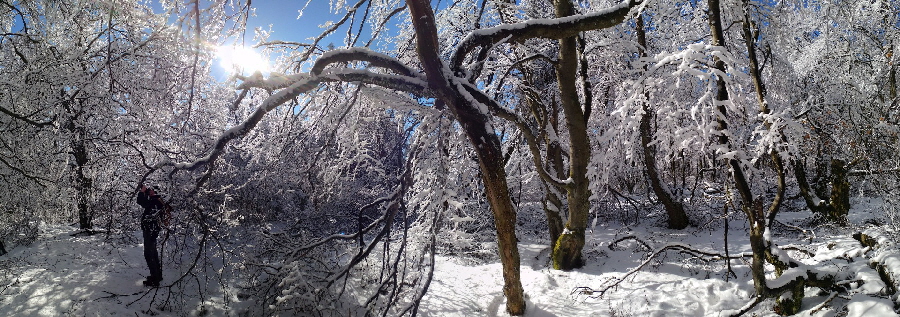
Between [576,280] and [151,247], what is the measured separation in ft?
22.8

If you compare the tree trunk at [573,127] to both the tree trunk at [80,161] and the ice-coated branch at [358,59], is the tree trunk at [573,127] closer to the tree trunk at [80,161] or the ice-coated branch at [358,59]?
the ice-coated branch at [358,59]

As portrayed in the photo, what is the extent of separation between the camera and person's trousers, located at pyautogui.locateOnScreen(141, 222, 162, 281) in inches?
263

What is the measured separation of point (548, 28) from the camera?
13.3 ft

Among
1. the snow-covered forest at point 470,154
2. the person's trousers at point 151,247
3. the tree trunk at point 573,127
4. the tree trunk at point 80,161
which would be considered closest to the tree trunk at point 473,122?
the snow-covered forest at point 470,154

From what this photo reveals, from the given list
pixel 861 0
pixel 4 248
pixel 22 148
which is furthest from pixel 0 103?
pixel 861 0

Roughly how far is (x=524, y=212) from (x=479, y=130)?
9686mm

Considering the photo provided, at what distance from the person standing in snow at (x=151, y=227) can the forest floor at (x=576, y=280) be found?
12.6 inches

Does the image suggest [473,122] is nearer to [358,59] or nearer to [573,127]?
[358,59]

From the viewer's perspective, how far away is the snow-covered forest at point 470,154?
3816 millimetres

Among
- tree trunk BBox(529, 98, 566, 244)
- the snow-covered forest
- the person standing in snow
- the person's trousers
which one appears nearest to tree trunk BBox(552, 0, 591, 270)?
the snow-covered forest

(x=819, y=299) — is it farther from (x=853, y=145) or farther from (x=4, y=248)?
(x=4, y=248)

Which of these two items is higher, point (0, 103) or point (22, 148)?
point (0, 103)

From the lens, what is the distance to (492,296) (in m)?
6.18

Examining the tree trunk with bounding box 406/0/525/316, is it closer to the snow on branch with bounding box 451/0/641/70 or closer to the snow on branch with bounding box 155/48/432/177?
the snow on branch with bounding box 155/48/432/177
